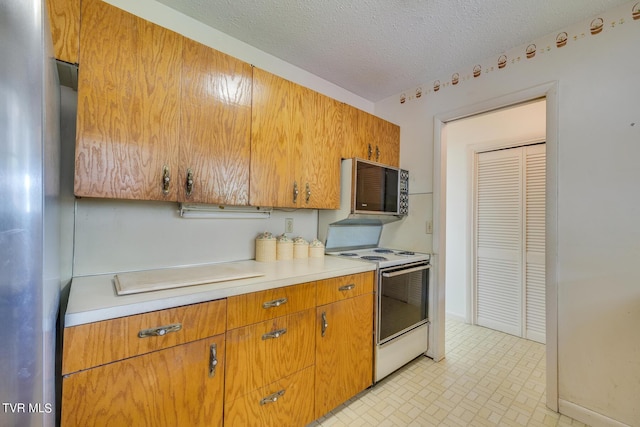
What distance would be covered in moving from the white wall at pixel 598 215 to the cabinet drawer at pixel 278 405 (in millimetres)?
1644

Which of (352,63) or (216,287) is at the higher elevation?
(352,63)

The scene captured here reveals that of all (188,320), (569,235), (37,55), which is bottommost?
(188,320)

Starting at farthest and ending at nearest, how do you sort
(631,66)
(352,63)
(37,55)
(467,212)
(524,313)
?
1. (467,212)
2. (524,313)
3. (352,63)
4. (631,66)
5. (37,55)

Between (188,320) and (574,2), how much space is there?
104 inches

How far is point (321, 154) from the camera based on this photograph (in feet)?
6.56

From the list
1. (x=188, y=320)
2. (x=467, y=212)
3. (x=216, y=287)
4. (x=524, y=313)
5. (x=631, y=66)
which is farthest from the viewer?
(x=467, y=212)

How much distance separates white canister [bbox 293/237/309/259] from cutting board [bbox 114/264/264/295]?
1.60 ft

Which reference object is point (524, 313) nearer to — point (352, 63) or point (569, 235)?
point (569, 235)

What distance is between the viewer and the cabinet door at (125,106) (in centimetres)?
115

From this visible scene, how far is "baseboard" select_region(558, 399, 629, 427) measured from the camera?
1.55 meters

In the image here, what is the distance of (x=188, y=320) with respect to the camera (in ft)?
3.64

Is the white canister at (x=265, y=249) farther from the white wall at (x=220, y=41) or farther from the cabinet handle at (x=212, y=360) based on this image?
the white wall at (x=220, y=41)

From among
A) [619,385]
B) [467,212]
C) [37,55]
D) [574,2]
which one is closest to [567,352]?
[619,385]

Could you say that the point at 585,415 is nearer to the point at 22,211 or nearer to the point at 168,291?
the point at 168,291
